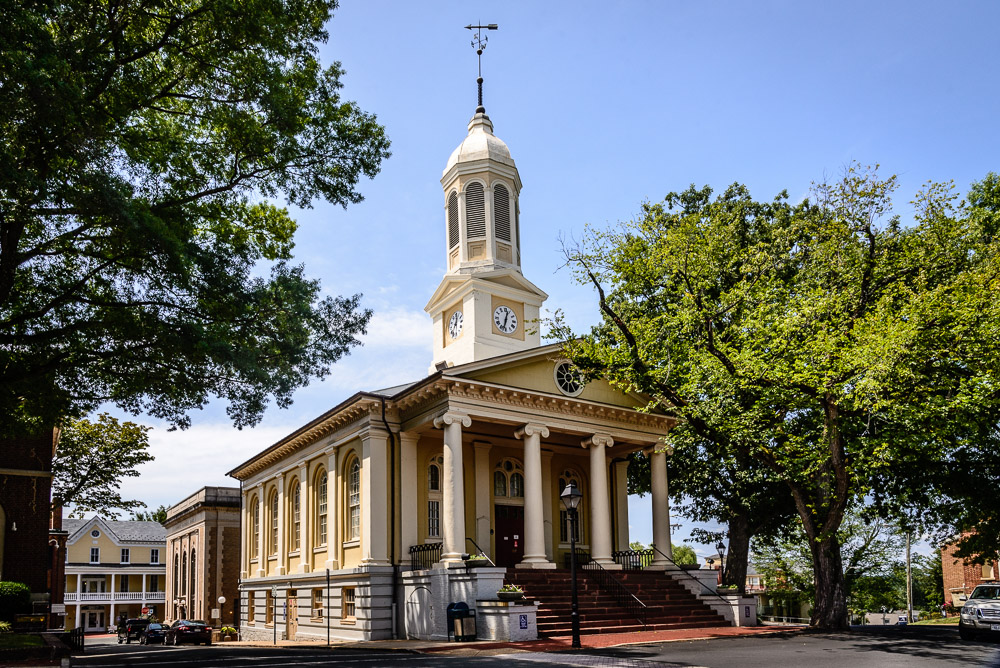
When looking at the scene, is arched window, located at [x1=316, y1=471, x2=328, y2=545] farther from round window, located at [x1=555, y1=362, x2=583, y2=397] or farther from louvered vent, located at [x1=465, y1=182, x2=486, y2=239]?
louvered vent, located at [x1=465, y1=182, x2=486, y2=239]

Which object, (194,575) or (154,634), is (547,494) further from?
(194,575)

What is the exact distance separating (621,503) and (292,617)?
510 inches

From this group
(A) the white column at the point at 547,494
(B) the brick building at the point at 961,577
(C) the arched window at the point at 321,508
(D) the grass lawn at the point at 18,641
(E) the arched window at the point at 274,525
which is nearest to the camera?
(D) the grass lawn at the point at 18,641

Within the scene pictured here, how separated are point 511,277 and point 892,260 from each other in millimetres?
14055

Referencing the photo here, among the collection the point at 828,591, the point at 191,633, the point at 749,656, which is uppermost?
the point at 828,591

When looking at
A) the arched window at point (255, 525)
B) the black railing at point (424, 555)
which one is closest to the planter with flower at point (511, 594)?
the black railing at point (424, 555)

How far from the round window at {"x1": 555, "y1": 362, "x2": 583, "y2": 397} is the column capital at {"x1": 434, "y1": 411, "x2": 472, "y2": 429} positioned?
13.6 ft

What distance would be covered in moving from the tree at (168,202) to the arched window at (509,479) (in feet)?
47.2

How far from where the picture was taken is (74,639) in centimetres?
2778

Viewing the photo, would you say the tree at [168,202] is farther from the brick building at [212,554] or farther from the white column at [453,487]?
the brick building at [212,554]

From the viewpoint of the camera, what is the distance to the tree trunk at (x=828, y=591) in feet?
75.6

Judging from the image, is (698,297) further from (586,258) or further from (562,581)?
(562,581)

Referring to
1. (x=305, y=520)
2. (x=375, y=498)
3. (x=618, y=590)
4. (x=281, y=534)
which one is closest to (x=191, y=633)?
(x=281, y=534)

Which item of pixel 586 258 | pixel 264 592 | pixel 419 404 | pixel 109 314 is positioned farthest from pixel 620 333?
pixel 264 592
